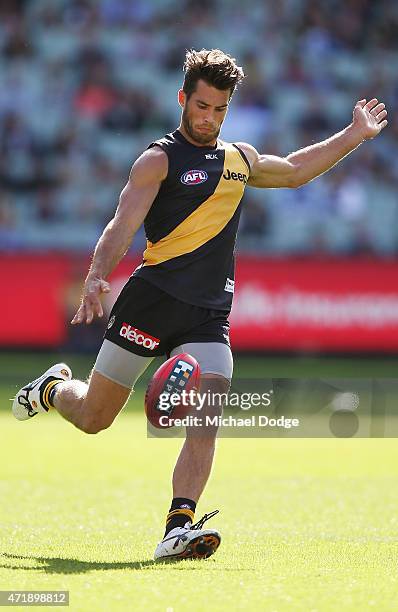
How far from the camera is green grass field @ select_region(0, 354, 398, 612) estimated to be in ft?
18.3

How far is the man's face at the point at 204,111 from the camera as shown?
6.77 m

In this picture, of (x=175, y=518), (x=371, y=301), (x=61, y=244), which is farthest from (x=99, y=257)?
(x=61, y=244)

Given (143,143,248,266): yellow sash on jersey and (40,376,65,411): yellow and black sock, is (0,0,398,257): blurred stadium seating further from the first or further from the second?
(143,143,248,266): yellow sash on jersey

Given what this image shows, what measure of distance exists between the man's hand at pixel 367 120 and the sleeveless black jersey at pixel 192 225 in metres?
0.97

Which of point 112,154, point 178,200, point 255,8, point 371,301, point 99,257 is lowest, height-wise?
point 99,257

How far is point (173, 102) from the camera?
22.5m

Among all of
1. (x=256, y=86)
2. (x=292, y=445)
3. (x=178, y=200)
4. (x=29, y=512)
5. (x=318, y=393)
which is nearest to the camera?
(x=178, y=200)

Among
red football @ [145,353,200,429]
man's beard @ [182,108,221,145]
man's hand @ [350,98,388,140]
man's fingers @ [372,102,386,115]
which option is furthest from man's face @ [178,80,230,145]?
red football @ [145,353,200,429]

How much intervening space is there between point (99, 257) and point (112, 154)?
15250 mm

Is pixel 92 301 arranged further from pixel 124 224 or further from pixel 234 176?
pixel 234 176

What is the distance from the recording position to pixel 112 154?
70.9 ft

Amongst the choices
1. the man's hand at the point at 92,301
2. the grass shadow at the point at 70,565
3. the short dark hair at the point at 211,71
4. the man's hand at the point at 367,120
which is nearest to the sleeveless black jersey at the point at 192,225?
the short dark hair at the point at 211,71

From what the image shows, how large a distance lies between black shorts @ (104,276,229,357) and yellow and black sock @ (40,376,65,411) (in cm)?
95

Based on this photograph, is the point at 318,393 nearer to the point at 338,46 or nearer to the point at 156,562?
the point at 156,562
